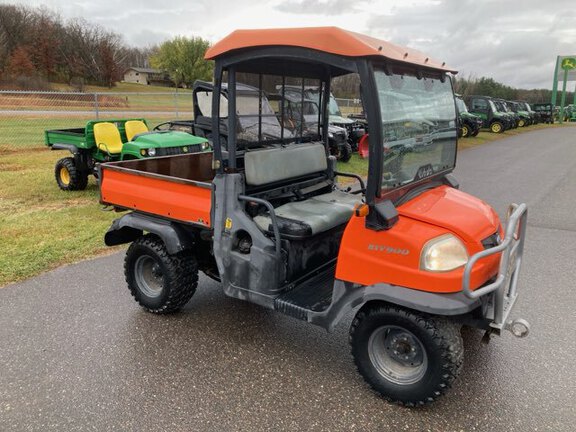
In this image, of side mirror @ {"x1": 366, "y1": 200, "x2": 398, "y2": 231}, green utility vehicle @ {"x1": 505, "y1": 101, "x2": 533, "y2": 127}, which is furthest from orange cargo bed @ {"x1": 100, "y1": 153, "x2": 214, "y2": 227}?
green utility vehicle @ {"x1": 505, "y1": 101, "x2": 533, "y2": 127}

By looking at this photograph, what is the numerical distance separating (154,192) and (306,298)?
Answer: 1.49 meters

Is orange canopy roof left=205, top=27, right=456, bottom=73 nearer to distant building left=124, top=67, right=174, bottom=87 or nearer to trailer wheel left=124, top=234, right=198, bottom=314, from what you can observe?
trailer wheel left=124, top=234, right=198, bottom=314

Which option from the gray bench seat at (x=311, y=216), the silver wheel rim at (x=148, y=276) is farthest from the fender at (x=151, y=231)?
the gray bench seat at (x=311, y=216)

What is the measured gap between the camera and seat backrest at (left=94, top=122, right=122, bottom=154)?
7.99 metres

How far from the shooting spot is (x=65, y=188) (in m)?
8.19

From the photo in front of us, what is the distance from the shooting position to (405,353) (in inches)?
109

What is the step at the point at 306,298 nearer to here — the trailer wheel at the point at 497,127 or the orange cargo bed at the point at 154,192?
the orange cargo bed at the point at 154,192

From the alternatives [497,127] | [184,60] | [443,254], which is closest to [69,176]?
[443,254]

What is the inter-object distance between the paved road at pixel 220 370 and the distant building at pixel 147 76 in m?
65.7

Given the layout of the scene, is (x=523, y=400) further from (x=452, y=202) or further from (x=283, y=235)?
(x=283, y=235)

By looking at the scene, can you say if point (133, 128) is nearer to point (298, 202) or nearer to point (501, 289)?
point (298, 202)

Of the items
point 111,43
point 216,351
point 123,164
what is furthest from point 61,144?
point 111,43

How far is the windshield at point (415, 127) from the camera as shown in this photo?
2660 millimetres

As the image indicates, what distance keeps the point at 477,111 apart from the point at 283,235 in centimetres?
2517
